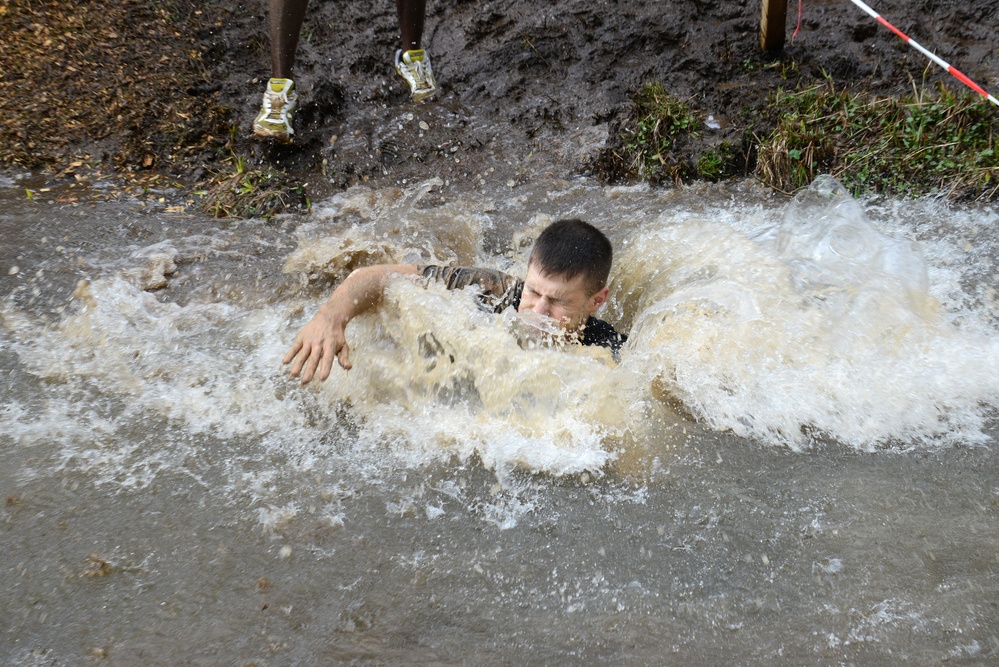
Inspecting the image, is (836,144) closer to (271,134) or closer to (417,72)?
(417,72)

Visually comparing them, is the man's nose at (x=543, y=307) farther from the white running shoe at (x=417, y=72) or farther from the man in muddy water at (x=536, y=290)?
the white running shoe at (x=417, y=72)

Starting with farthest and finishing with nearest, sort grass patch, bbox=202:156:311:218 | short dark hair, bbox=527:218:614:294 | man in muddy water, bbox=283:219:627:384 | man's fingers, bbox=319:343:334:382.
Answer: grass patch, bbox=202:156:311:218
short dark hair, bbox=527:218:614:294
man in muddy water, bbox=283:219:627:384
man's fingers, bbox=319:343:334:382

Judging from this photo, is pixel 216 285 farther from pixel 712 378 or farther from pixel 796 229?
pixel 796 229

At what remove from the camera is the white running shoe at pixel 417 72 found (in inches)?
214

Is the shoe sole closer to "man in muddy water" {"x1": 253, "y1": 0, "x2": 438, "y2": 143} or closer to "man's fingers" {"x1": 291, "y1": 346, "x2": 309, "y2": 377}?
"man in muddy water" {"x1": 253, "y1": 0, "x2": 438, "y2": 143}

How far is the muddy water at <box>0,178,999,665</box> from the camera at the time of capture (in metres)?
2.28

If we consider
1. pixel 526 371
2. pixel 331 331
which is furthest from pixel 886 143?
pixel 331 331

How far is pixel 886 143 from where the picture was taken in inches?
186

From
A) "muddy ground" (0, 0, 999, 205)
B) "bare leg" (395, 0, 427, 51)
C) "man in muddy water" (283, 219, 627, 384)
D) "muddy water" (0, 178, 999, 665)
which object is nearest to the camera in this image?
"muddy water" (0, 178, 999, 665)

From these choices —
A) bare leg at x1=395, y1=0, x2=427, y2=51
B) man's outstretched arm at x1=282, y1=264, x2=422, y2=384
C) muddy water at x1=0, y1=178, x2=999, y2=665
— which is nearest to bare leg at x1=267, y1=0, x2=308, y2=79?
bare leg at x1=395, y1=0, x2=427, y2=51

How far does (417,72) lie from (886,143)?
2992 mm

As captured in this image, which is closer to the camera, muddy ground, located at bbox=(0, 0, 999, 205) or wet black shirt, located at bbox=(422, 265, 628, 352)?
wet black shirt, located at bbox=(422, 265, 628, 352)

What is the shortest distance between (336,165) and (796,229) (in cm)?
275

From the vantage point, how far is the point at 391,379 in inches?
130
